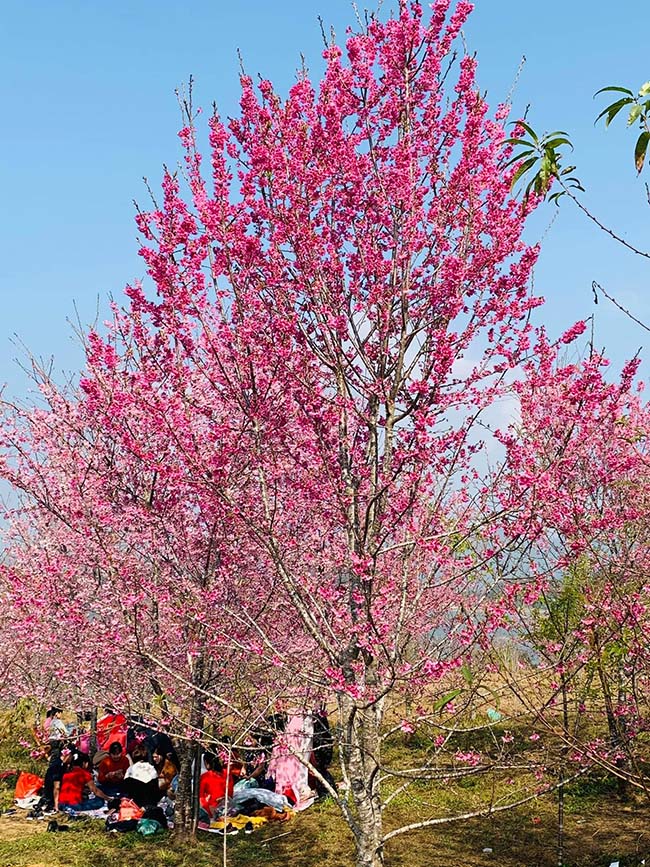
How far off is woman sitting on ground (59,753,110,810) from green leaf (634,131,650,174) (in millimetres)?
12120

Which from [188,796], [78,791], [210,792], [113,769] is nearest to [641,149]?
[188,796]

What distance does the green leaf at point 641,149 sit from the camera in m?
2.68

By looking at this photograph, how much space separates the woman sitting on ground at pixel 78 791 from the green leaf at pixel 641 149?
12.1 meters

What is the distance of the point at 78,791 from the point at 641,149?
494 inches

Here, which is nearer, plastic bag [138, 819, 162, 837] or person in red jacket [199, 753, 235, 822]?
plastic bag [138, 819, 162, 837]

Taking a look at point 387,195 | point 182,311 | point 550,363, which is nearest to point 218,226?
point 182,311

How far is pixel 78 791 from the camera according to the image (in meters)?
12.2

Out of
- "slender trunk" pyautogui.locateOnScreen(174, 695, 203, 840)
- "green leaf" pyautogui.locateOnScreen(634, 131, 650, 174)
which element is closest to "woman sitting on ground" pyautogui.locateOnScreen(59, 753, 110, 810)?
"slender trunk" pyautogui.locateOnScreen(174, 695, 203, 840)

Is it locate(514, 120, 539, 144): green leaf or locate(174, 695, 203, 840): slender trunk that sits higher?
locate(514, 120, 539, 144): green leaf

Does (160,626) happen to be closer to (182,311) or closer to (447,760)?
(182,311)

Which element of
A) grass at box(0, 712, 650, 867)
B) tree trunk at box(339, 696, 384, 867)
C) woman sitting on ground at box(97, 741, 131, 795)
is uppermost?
tree trunk at box(339, 696, 384, 867)

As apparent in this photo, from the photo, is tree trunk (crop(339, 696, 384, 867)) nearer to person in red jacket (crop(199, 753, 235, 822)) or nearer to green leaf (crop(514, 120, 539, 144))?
green leaf (crop(514, 120, 539, 144))

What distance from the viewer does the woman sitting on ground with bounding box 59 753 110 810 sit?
1205 centimetres

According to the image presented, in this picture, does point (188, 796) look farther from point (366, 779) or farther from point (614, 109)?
point (614, 109)
